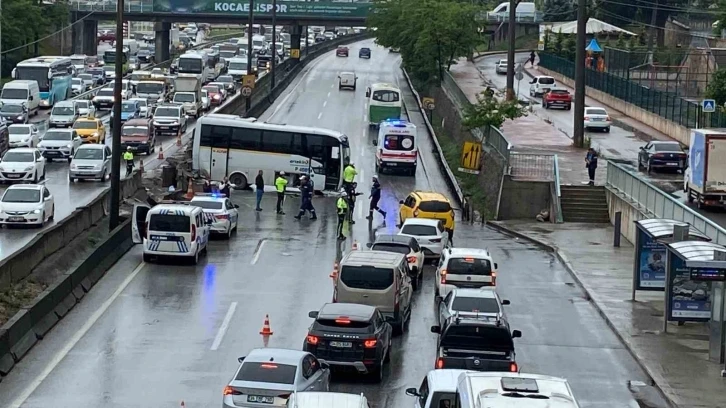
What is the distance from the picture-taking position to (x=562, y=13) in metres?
154

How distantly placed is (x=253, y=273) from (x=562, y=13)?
398 feet

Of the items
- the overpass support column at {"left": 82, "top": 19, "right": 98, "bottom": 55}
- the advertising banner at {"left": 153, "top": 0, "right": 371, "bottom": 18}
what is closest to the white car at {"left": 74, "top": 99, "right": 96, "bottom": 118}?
the advertising banner at {"left": 153, "top": 0, "right": 371, "bottom": 18}

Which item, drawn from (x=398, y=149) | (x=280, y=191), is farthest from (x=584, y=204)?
(x=398, y=149)

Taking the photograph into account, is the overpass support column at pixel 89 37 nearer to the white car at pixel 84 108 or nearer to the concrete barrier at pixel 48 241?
the white car at pixel 84 108

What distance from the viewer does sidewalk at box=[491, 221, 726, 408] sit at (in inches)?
1025

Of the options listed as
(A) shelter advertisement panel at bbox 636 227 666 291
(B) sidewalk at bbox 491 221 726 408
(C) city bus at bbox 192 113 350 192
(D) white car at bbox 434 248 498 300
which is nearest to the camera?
(B) sidewalk at bbox 491 221 726 408

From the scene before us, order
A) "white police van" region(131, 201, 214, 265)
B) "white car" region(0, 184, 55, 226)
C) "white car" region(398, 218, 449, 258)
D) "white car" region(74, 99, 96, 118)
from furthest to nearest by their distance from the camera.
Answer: "white car" region(74, 99, 96, 118), "white car" region(0, 184, 55, 226), "white car" region(398, 218, 449, 258), "white police van" region(131, 201, 214, 265)

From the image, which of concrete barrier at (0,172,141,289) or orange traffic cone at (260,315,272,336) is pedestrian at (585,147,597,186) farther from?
orange traffic cone at (260,315,272,336)

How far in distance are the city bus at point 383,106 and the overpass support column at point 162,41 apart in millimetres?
57838

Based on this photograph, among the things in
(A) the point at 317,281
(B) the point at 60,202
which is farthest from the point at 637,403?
(B) the point at 60,202

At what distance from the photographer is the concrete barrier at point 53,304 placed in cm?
2617

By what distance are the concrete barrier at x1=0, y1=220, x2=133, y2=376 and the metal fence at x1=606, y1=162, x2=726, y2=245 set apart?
15838 mm

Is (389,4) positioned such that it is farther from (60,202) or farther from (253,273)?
(253,273)

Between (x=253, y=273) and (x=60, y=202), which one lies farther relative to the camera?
(x=60, y=202)
